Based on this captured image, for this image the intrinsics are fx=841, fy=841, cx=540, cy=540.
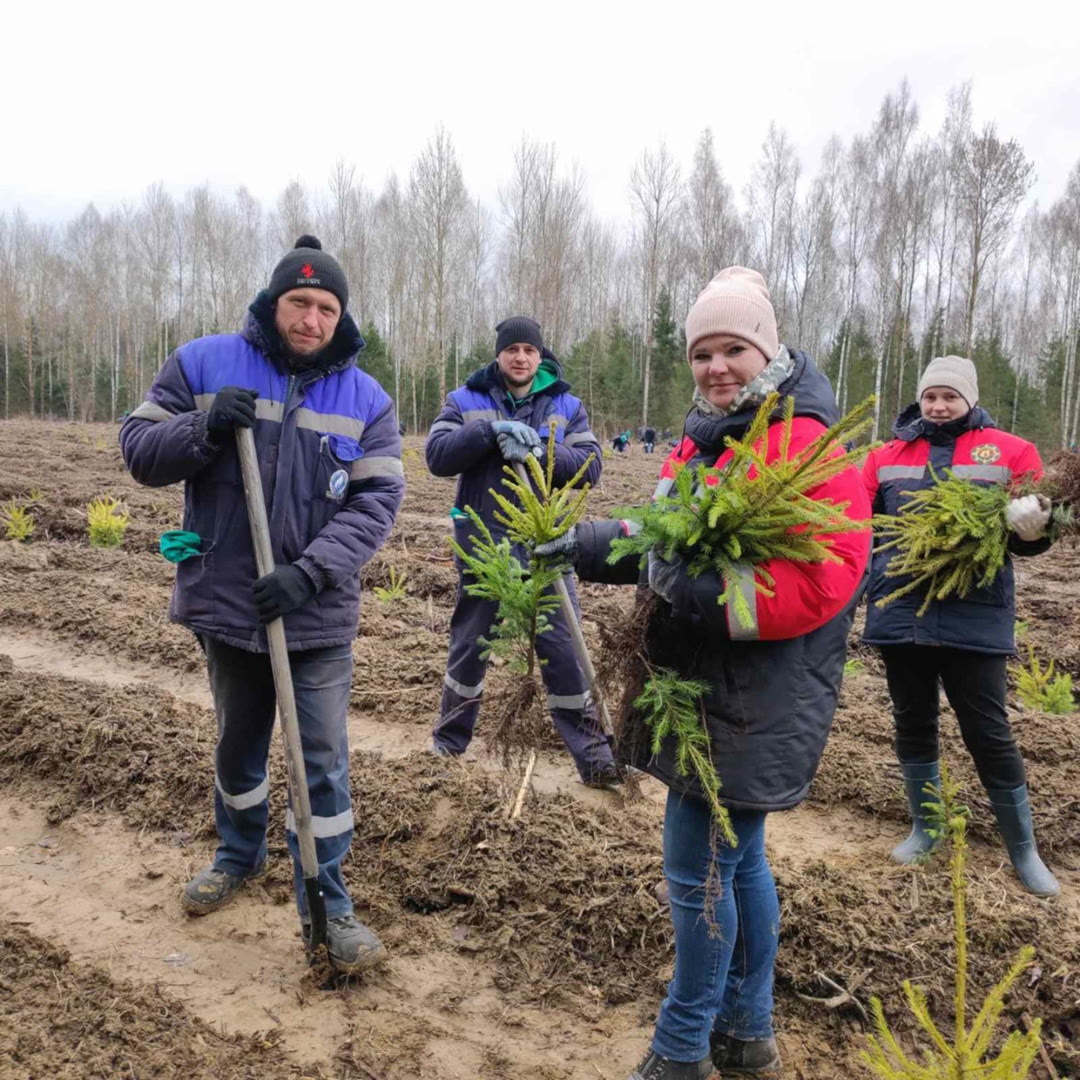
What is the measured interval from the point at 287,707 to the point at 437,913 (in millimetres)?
1103

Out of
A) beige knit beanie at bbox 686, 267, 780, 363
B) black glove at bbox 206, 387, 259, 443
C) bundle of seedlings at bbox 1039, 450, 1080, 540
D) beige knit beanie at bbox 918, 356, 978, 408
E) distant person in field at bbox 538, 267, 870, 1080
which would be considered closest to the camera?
distant person in field at bbox 538, 267, 870, 1080

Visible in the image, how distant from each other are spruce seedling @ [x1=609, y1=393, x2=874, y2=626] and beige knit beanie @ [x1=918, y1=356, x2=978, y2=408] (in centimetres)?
195

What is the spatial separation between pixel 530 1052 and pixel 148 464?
215 centimetres

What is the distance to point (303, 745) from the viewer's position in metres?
2.79

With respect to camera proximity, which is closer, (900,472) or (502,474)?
(900,472)

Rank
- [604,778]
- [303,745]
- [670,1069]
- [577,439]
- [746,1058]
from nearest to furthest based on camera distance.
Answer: [670,1069] → [746,1058] → [303,745] → [604,778] → [577,439]

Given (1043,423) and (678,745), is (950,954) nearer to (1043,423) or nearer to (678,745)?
(678,745)

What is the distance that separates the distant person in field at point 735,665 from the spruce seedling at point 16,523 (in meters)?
9.15

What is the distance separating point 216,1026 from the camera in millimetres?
2506

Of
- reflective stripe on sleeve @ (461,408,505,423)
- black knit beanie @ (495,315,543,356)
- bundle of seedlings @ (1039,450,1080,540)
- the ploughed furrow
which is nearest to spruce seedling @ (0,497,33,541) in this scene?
the ploughed furrow

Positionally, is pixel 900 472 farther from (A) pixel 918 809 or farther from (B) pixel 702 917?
(B) pixel 702 917

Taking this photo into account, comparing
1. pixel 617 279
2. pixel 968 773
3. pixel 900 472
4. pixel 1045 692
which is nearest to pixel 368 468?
pixel 900 472

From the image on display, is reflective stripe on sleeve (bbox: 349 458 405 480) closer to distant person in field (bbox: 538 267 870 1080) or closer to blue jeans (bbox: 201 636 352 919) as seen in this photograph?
blue jeans (bbox: 201 636 352 919)

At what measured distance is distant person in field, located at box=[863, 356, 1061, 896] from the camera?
10.8 ft
